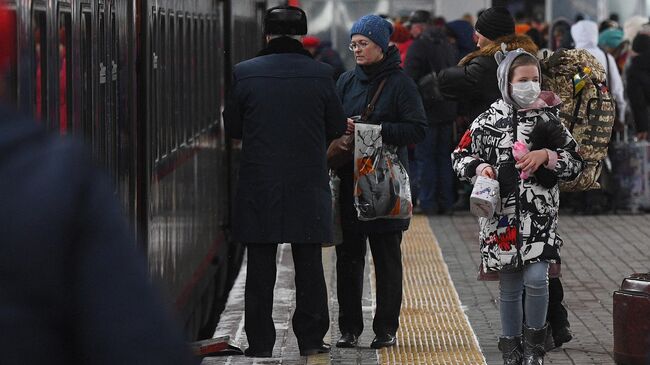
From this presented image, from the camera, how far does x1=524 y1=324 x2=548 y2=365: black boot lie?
284 inches

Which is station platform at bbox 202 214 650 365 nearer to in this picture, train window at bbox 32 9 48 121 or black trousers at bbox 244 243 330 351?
black trousers at bbox 244 243 330 351

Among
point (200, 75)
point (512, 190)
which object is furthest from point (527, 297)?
point (200, 75)

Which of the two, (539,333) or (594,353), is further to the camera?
(594,353)

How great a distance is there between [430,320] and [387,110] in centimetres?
183

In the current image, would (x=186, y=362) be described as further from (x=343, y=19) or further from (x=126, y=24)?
(x=343, y=19)

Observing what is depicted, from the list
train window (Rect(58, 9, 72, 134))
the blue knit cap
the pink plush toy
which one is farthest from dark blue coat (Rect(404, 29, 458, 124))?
train window (Rect(58, 9, 72, 134))

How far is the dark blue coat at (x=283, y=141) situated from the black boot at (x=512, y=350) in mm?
983

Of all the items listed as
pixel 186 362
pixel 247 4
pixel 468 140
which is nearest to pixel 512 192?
pixel 468 140

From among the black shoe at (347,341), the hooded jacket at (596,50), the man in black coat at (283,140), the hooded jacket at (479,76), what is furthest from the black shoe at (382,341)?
the hooded jacket at (596,50)

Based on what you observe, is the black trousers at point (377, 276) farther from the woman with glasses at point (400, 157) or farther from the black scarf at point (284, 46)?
the black scarf at point (284, 46)

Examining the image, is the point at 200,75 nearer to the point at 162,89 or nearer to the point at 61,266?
the point at 162,89

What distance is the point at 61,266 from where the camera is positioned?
1730 millimetres

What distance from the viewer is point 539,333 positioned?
7234 millimetres

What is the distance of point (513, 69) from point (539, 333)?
1194 mm
